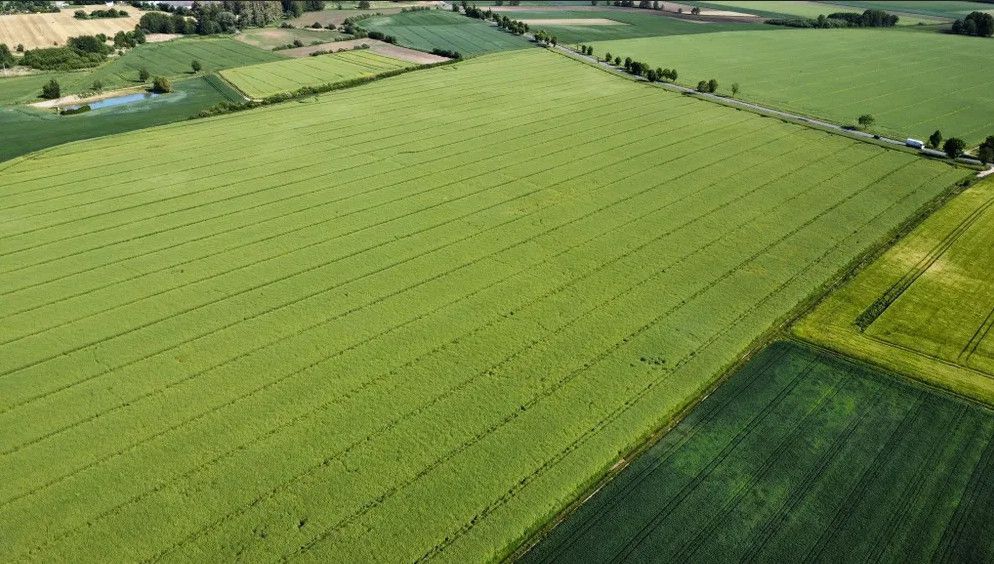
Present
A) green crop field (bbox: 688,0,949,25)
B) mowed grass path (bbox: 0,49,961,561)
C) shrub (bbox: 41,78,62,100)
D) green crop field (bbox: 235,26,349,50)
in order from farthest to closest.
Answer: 1. green crop field (bbox: 688,0,949,25)
2. green crop field (bbox: 235,26,349,50)
3. shrub (bbox: 41,78,62,100)
4. mowed grass path (bbox: 0,49,961,561)

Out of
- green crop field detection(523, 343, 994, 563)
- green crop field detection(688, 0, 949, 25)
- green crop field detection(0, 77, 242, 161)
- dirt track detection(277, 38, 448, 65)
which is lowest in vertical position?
green crop field detection(523, 343, 994, 563)

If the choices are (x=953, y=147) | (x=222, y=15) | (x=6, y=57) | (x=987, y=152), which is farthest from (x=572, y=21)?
(x=6, y=57)

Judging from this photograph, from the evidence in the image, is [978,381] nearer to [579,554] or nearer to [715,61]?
[579,554]

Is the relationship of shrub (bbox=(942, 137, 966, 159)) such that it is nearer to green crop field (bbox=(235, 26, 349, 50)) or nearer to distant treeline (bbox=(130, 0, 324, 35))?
green crop field (bbox=(235, 26, 349, 50))

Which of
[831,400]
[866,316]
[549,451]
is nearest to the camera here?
[549,451]

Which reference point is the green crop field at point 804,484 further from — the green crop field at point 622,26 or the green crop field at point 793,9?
the green crop field at point 793,9

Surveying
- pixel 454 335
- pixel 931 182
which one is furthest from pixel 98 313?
pixel 931 182

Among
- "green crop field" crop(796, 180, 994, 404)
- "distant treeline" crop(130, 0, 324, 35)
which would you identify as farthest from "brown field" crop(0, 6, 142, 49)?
"green crop field" crop(796, 180, 994, 404)

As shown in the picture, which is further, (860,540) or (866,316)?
(866,316)
